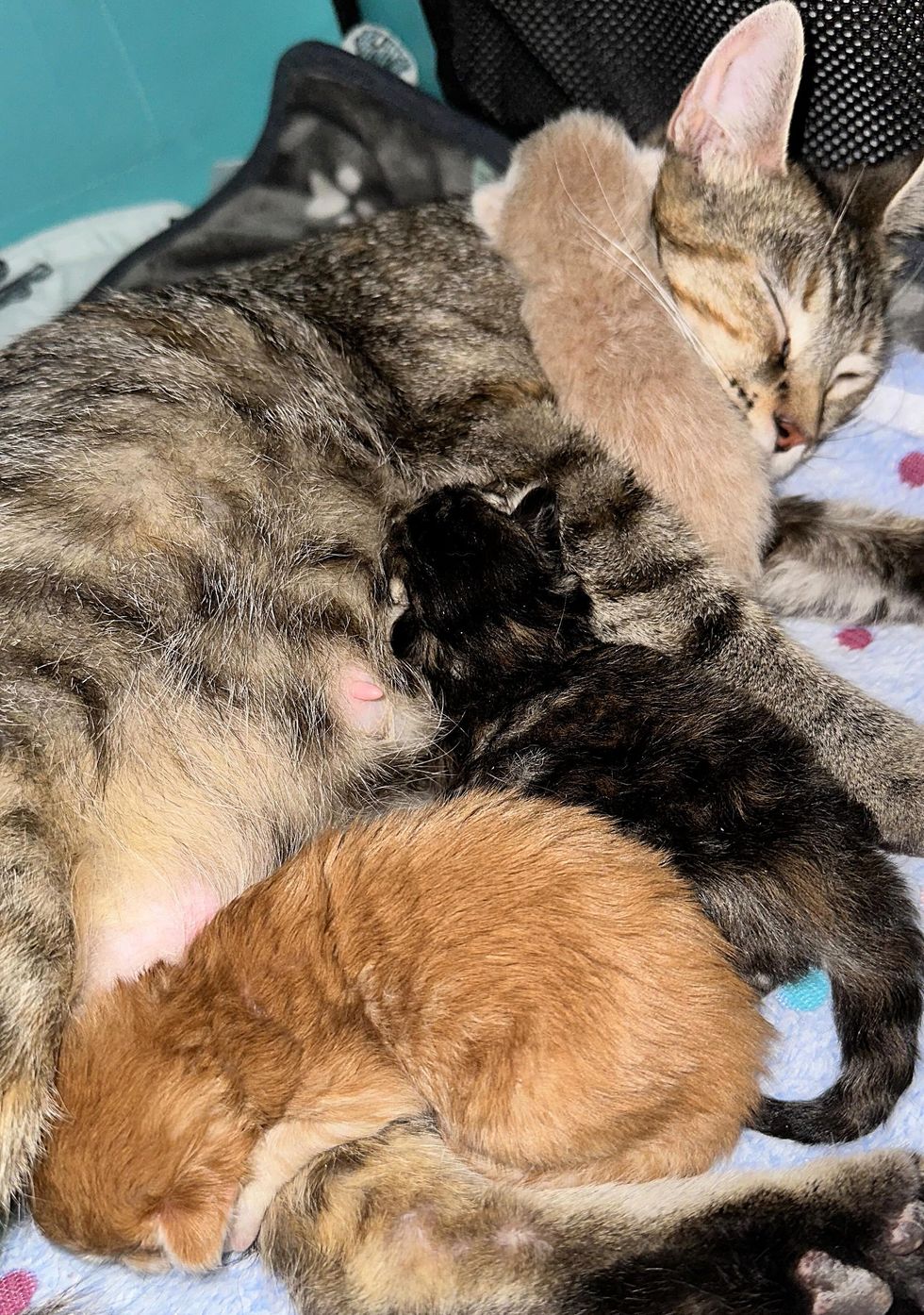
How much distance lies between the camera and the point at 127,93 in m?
2.51

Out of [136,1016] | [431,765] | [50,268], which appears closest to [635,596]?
[431,765]

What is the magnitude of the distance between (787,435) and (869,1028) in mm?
910

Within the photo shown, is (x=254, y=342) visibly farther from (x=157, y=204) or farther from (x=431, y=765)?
(x=157, y=204)

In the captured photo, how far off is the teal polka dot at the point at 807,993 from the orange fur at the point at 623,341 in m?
0.59

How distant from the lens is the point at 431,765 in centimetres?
168

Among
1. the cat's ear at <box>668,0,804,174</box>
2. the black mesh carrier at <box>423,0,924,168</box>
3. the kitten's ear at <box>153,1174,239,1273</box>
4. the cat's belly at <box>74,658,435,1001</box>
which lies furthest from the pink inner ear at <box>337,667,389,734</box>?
the black mesh carrier at <box>423,0,924,168</box>

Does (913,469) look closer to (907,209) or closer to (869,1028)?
(907,209)

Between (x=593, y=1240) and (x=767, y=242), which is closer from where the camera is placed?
(x=593, y=1240)

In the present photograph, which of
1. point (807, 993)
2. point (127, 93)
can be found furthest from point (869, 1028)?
point (127, 93)

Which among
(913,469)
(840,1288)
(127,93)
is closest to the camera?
(840,1288)

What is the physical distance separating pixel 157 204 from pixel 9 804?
1.86 metres

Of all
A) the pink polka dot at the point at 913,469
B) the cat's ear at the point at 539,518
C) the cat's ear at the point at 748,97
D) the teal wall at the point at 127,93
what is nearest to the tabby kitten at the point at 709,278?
the cat's ear at the point at 748,97

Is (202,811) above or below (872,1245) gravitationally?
above

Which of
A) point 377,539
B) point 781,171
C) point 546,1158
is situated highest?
point 781,171
